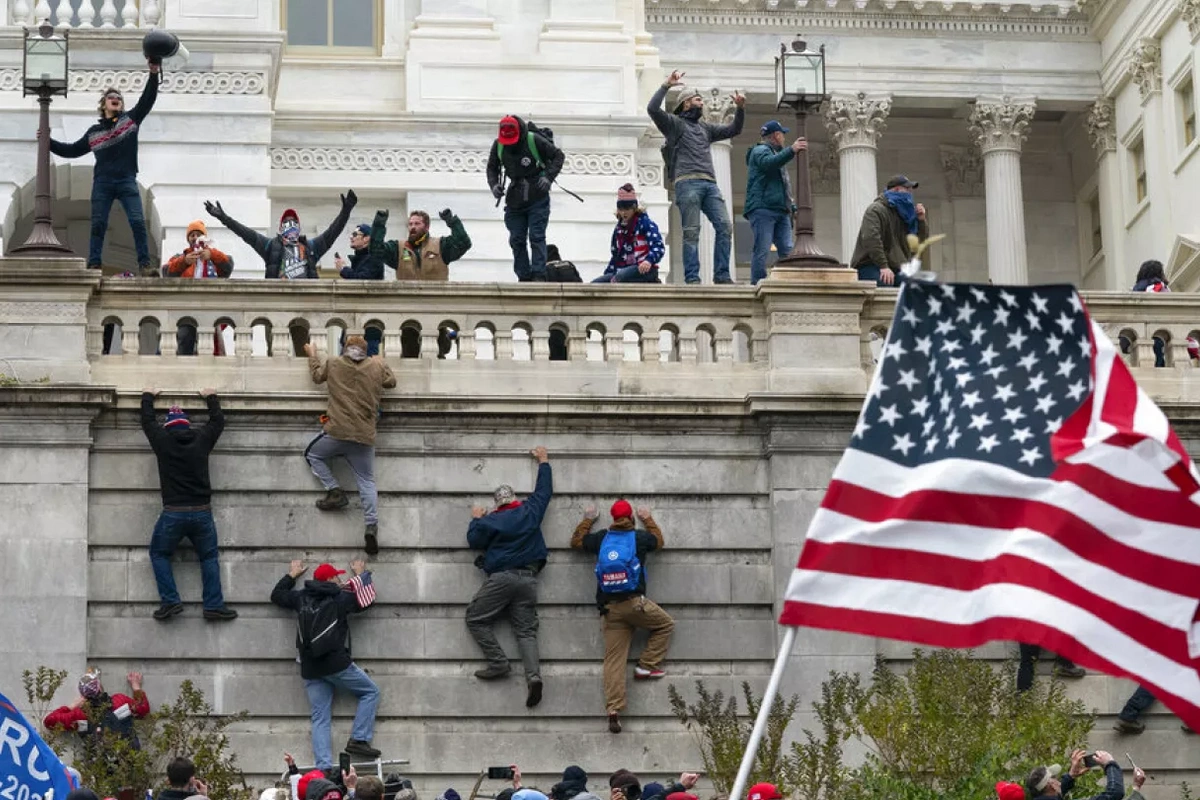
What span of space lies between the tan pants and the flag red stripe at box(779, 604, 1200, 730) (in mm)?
11569

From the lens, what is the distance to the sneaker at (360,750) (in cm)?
2822

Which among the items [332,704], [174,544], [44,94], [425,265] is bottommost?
[332,704]

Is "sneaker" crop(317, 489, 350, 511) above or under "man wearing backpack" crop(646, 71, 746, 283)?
under

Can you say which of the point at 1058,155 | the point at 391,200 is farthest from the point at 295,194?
the point at 1058,155

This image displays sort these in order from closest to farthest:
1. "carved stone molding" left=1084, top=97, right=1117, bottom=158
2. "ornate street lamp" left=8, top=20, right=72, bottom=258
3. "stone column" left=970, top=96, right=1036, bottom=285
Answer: "ornate street lamp" left=8, top=20, right=72, bottom=258, "stone column" left=970, top=96, right=1036, bottom=285, "carved stone molding" left=1084, top=97, right=1117, bottom=158

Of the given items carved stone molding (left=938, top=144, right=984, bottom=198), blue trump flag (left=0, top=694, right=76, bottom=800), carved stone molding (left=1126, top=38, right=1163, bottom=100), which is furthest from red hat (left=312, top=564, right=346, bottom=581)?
carved stone molding (left=938, top=144, right=984, bottom=198)

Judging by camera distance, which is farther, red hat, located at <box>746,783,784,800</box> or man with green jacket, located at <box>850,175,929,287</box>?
man with green jacket, located at <box>850,175,929,287</box>

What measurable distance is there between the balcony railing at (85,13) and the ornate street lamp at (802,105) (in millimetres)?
13484

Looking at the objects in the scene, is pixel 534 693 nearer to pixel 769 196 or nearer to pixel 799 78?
pixel 769 196

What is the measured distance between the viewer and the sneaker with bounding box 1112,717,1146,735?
29109mm

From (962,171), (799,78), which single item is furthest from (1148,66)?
(799,78)

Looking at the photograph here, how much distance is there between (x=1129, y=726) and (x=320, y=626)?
7.83 meters

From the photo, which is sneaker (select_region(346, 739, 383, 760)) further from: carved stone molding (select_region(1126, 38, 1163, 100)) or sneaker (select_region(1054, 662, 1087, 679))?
carved stone molding (select_region(1126, 38, 1163, 100))

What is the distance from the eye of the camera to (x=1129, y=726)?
29125 millimetres
